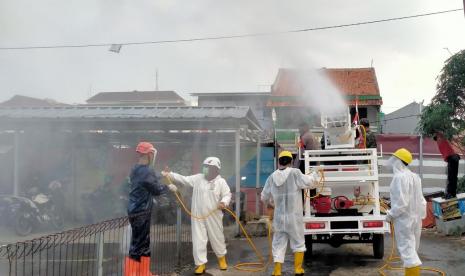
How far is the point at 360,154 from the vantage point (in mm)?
7492

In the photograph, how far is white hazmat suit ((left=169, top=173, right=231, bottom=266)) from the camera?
6.98m

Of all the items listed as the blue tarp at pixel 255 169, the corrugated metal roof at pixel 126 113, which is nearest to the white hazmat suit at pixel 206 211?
the corrugated metal roof at pixel 126 113

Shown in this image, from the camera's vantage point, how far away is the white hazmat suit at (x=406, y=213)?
5.81 metres

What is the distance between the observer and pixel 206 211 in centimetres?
706

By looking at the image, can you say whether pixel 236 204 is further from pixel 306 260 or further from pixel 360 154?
pixel 360 154

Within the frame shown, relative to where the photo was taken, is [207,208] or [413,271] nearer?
[413,271]

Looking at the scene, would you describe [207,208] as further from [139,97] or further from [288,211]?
[139,97]

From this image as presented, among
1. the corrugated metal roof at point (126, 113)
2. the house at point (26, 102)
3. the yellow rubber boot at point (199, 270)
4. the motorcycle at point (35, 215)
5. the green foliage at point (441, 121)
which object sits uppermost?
the house at point (26, 102)

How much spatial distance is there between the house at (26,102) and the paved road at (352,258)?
21.2ft

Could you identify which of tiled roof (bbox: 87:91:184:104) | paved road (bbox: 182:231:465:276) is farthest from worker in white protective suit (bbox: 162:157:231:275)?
tiled roof (bbox: 87:91:184:104)

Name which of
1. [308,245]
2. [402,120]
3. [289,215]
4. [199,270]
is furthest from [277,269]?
[402,120]

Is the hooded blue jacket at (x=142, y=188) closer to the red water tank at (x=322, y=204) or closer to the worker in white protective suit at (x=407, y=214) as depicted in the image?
the red water tank at (x=322, y=204)

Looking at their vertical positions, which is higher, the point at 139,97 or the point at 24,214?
the point at 139,97

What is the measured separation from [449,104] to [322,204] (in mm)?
6141
